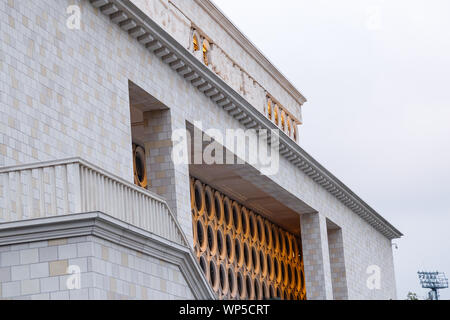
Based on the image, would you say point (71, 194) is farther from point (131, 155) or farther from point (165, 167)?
point (165, 167)

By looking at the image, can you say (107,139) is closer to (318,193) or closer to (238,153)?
(238,153)

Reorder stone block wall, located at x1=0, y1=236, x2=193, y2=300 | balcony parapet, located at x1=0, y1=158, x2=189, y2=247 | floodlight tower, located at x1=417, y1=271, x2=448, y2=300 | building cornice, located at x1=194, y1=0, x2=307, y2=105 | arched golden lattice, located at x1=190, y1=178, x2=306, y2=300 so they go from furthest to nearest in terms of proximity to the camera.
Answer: floodlight tower, located at x1=417, y1=271, x2=448, y2=300
building cornice, located at x1=194, y1=0, x2=307, y2=105
arched golden lattice, located at x1=190, y1=178, x2=306, y2=300
balcony parapet, located at x1=0, y1=158, x2=189, y2=247
stone block wall, located at x1=0, y1=236, x2=193, y2=300

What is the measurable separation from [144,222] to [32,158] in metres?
2.80

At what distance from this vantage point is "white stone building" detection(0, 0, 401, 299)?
496 inches

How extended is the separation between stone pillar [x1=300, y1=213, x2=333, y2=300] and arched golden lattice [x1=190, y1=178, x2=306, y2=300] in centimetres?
132

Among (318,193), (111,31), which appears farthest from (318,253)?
(111,31)

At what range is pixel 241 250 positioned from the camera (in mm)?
29984

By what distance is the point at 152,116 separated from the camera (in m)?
22.1

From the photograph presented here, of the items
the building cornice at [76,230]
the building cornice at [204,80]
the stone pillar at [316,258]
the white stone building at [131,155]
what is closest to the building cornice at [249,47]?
the white stone building at [131,155]

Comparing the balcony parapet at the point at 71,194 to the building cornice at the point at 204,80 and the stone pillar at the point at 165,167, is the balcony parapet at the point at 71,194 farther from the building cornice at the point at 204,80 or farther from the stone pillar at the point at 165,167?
the stone pillar at the point at 165,167

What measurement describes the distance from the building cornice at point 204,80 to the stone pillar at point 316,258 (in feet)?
5.13

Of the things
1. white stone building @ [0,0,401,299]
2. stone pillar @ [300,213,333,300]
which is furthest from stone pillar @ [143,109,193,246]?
stone pillar @ [300,213,333,300]

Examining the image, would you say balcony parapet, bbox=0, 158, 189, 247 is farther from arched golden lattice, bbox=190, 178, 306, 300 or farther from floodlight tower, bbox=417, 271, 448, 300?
floodlight tower, bbox=417, 271, 448, 300

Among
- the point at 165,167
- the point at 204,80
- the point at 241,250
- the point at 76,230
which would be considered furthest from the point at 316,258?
the point at 76,230
